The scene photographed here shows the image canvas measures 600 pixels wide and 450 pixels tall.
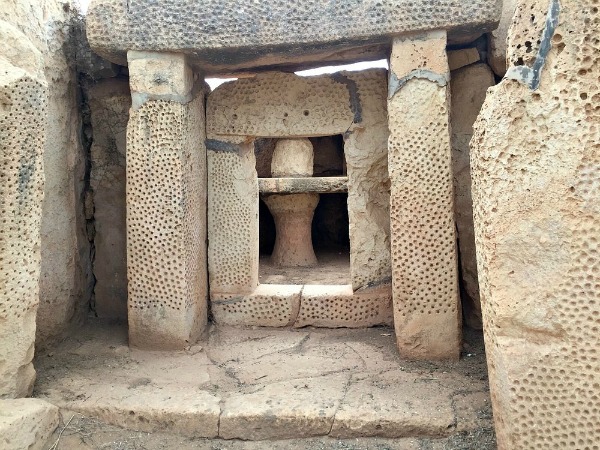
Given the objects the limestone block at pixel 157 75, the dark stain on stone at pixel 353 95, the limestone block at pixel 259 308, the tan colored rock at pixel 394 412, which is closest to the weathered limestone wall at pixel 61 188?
the limestone block at pixel 157 75

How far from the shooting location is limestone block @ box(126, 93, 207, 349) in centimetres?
376

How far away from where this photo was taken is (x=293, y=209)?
24.4ft

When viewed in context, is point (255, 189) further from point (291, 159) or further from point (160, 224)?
point (291, 159)

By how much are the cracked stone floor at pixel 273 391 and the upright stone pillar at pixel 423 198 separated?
0.28m

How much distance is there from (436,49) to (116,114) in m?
2.49

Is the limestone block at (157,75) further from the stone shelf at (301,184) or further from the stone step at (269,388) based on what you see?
the stone shelf at (301,184)

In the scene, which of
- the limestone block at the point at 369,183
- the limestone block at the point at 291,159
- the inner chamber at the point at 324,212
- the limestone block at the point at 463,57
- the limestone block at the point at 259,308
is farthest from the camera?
the inner chamber at the point at 324,212

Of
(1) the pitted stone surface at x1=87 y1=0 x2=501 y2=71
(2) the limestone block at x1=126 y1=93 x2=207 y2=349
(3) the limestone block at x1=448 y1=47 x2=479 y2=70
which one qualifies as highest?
(1) the pitted stone surface at x1=87 y1=0 x2=501 y2=71

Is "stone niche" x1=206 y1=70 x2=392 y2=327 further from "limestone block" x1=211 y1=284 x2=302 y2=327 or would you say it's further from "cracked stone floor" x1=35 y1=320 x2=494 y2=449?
"cracked stone floor" x1=35 y1=320 x2=494 y2=449

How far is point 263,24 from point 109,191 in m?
1.89

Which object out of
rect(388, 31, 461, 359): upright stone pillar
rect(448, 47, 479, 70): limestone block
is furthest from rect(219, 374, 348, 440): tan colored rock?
rect(448, 47, 479, 70): limestone block

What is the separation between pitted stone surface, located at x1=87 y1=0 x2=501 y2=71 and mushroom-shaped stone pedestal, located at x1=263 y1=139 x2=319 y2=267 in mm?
3656

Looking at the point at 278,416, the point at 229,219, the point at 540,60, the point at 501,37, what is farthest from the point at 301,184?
the point at 540,60

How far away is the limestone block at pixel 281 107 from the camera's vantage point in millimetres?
4148
